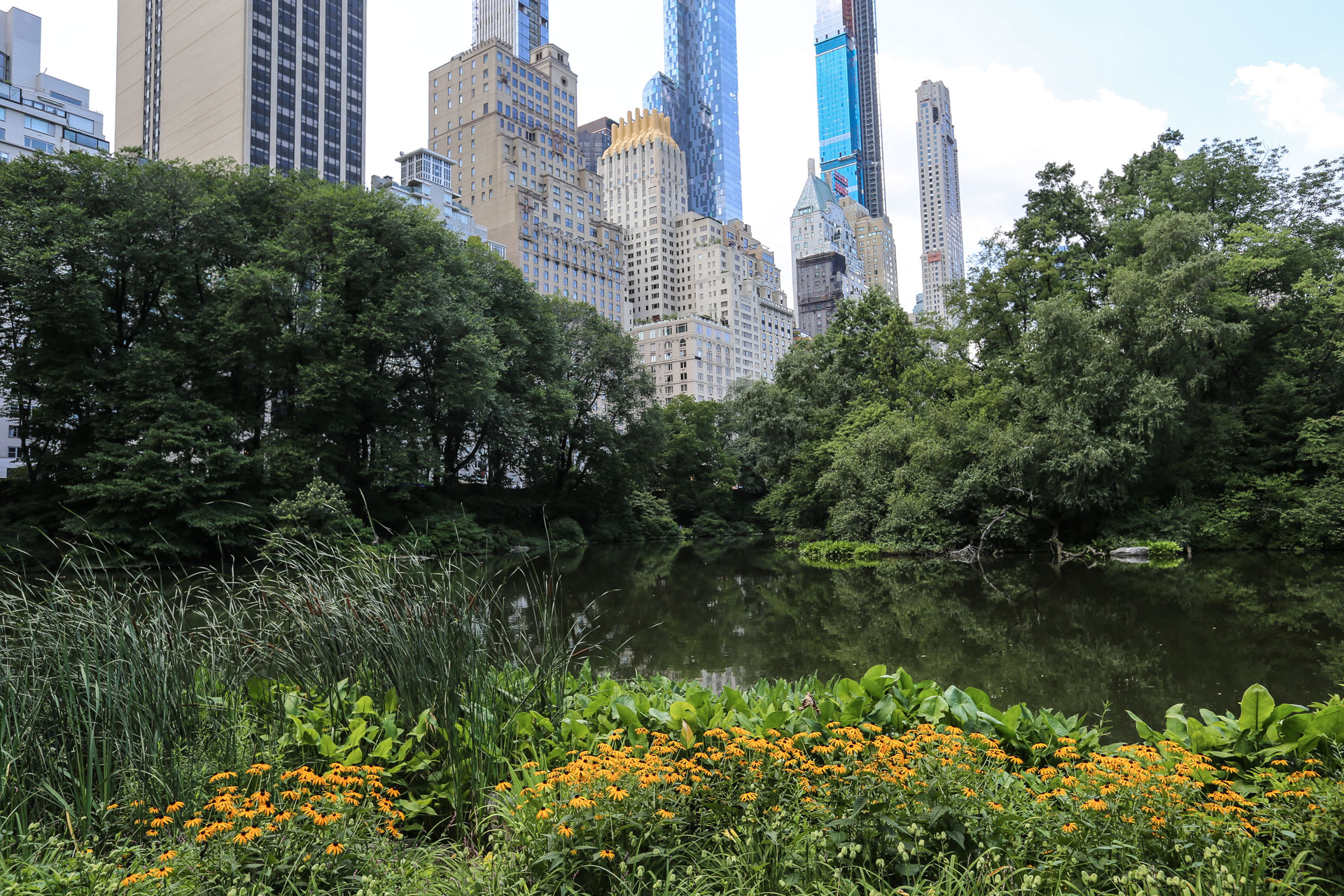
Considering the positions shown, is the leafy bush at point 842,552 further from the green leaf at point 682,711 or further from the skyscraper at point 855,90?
the skyscraper at point 855,90

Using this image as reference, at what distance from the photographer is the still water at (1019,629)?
5930 millimetres

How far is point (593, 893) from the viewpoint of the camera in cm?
Result: 225

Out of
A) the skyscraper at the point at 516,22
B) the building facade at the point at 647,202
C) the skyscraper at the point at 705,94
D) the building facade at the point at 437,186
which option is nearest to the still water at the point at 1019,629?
the building facade at the point at 437,186

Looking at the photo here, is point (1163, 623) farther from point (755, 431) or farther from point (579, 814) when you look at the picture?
point (755, 431)

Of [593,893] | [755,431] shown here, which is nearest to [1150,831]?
[593,893]

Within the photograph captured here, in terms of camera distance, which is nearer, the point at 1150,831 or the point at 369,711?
the point at 1150,831

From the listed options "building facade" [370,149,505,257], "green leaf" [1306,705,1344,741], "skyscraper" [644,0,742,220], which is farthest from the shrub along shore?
"skyscraper" [644,0,742,220]

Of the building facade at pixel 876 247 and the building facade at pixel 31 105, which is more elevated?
the building facade at pixel 876 247

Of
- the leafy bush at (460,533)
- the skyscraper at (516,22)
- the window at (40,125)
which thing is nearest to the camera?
the leafy bush at (460,533)

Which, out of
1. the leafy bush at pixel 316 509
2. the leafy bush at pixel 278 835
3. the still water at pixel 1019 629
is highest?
the leafy bush at pixel 316 509

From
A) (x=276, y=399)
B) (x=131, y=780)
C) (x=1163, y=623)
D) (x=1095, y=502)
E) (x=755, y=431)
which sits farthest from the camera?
(x=755, y=431)

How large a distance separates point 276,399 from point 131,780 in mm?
22336

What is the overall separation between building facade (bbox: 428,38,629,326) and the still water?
68396 millimetres

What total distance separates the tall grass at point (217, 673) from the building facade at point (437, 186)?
63.3 metres
